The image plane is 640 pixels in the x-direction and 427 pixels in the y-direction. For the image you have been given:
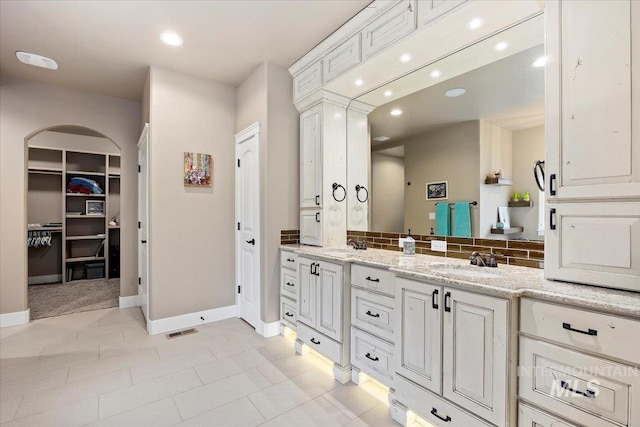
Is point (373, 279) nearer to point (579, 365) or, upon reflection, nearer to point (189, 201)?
point (579, 365)

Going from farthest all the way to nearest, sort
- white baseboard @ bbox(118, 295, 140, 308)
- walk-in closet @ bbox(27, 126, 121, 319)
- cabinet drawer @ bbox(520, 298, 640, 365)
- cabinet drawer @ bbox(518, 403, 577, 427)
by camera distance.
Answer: walk-in closet @ bbox(27, 126, 121, 319) < white baseboard @ bbox(118, 295, 140, 308) < cabinet drawer @ bbox(518, 403, 577, 427) < cabinet drawer @ bbox(520, 298, 640, 365)

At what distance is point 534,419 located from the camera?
127 cm

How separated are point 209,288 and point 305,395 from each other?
1947mm

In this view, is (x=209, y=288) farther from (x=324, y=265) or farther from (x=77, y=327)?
(x=324, y=265)

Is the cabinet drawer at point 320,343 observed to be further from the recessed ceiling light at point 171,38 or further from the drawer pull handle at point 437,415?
the recessed ceiling light at point 171,38

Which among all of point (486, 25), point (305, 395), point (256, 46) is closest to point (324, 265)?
point (305, 395)

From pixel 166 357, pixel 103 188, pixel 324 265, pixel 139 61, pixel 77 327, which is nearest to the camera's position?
pixel 324 265

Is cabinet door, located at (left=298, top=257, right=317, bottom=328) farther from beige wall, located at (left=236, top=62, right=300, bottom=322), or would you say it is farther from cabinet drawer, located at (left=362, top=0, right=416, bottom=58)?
cabinet drawer, located at (left=362, top=0, right=416, bottom=58)

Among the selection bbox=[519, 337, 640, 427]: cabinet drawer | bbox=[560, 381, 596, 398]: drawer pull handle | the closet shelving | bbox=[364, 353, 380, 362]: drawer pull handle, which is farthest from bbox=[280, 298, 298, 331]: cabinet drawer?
the closet shelving

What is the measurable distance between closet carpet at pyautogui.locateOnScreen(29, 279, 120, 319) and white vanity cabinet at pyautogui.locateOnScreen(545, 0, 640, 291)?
5.10 metres

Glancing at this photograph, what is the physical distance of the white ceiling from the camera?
2.29 m

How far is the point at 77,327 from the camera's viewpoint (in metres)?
3.35

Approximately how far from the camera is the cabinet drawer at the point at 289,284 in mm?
2869

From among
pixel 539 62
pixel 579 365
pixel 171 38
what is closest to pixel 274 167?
pixel 171 38
